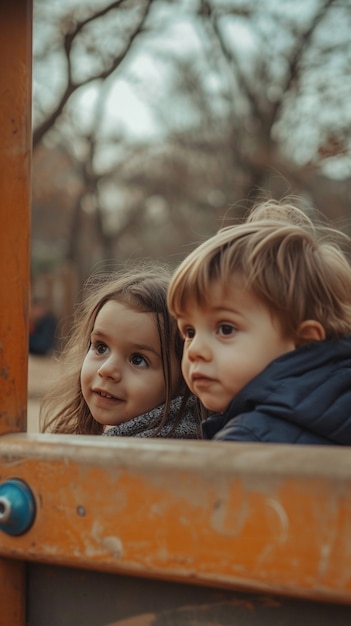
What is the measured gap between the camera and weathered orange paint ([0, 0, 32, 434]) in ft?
4.24

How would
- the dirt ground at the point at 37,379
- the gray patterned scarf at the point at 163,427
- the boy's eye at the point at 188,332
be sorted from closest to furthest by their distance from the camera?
the boy's eye at the point at 188,332 → the gray patterned scarf at the point at 163,427 → the dirt ground at the point at 37,379

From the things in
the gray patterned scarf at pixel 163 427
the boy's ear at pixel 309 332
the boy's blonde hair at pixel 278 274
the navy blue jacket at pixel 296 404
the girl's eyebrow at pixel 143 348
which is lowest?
the gray patterned scarf at pixel 163 427

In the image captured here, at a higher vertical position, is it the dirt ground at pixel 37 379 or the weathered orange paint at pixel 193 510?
the weathered orange paint at pixel 193 510

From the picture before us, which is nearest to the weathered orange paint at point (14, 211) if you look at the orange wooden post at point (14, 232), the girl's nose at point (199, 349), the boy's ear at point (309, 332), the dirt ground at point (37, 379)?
the orange wooden post at point (14, 232)

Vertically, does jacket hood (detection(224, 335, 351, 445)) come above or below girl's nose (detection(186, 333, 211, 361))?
below

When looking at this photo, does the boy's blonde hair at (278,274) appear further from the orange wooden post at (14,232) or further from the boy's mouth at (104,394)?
the boy's mouth at (104,394)

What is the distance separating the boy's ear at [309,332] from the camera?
1576 millimetres

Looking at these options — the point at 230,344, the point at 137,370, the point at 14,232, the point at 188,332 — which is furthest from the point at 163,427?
the point at 14,232

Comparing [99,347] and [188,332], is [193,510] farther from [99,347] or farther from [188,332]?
[99,347]

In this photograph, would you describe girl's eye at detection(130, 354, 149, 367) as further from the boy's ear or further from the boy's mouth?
the boy's ear

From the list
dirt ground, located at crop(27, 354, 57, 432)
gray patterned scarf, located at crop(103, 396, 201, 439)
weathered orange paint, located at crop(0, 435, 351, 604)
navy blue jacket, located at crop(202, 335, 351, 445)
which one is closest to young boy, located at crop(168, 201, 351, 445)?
navy blue jacket, located at crop(202, 335, 351, 445)

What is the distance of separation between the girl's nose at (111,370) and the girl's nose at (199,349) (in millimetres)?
529

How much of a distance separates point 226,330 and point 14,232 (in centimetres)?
44

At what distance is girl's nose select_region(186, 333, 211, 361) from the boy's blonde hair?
0.06 meters
